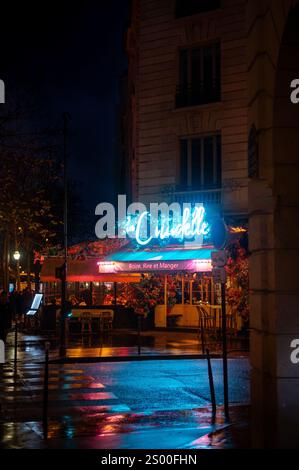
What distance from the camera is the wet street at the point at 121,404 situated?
1008 cm

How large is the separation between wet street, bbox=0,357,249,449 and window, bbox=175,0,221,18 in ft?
49.0

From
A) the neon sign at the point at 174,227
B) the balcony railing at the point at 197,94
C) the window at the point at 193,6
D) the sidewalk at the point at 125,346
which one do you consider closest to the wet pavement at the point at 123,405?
the sidewalk at the point at 125,346

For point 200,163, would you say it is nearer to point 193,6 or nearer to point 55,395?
point 193,6

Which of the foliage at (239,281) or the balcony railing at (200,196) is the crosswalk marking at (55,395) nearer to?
the foliage at (239,281)

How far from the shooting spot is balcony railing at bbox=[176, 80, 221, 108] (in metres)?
28.8

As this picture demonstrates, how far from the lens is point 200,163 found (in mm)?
29125

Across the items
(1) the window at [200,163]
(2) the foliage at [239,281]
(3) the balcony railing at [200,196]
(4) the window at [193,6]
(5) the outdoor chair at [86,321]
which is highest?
(4) the window at [193,6]

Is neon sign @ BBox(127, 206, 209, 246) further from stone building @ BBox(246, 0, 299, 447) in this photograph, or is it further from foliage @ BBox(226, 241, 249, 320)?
stone building @ BBox(246, 0, 299, 447)

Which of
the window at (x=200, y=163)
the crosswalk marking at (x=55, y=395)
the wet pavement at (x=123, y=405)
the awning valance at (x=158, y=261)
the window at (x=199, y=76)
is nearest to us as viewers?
the wet pavement at (x=123, y=405)

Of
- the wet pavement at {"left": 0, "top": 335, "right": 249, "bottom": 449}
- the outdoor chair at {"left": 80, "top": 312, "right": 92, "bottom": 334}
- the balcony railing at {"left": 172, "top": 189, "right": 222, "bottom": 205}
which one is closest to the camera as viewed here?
the wet pavement at {"left": 0, "top": 335, "right": 249, "bottom": 449}

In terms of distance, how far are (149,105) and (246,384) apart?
16453mm

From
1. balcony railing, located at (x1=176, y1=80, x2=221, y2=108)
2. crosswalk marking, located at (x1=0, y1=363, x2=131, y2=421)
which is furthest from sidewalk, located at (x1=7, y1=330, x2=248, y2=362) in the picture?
balcony railing, located at (x1=176, y1=80, x2=221, y2=108)

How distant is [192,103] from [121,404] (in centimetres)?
1777

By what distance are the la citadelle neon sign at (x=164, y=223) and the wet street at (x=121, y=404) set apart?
7810 millimetres
